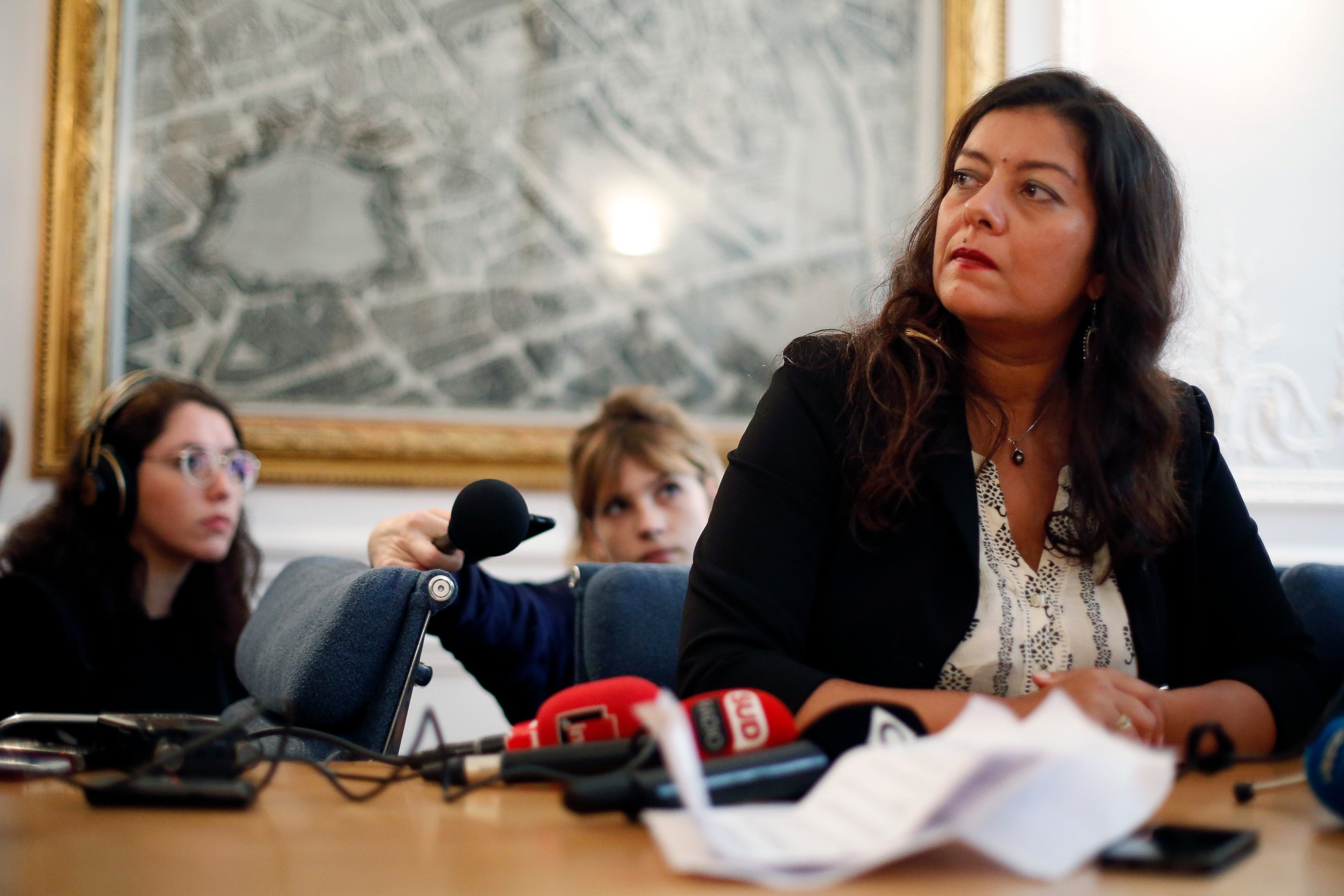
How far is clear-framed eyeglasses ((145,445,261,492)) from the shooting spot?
215 centimetres

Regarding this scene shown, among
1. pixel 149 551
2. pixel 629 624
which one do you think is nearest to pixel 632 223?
pixel 149 551

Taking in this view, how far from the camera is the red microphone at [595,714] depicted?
0.90 metres

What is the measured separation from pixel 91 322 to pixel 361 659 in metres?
1.77

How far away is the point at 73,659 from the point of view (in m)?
1.89

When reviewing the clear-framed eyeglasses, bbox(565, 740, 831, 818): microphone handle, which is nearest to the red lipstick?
bbox(565, 740, 831, 818): microphone handle

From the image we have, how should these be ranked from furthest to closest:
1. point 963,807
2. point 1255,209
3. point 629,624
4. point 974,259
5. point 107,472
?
point 1255,209
point 107,472
point 629,624
point 974,259
point 963,807

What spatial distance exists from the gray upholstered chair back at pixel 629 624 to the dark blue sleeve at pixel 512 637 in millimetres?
128

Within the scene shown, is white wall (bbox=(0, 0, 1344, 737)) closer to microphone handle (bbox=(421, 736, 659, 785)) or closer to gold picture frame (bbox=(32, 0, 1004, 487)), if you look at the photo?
gold picture frame (bbox=(32, 0, 1004, 487))

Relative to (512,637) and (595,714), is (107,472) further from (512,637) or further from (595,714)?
(595,714)

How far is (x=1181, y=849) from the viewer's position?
24.3 inches

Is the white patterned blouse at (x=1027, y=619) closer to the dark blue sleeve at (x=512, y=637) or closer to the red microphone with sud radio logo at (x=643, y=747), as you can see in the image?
the red microphone with sud radio logo at (x=643, y=747)

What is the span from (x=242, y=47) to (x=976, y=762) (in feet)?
8.91

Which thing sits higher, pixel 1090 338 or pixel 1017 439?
pixel 1090 338

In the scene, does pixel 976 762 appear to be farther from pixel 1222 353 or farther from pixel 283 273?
pixel 1222 353
